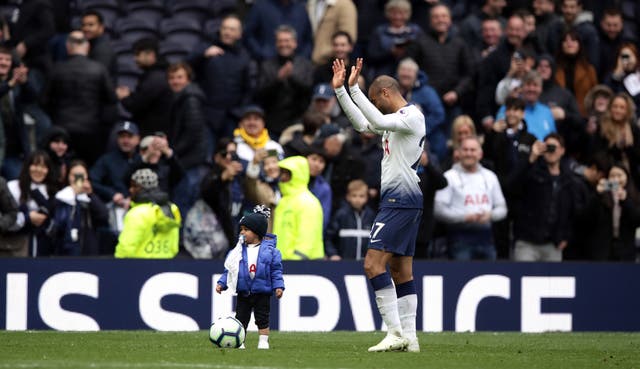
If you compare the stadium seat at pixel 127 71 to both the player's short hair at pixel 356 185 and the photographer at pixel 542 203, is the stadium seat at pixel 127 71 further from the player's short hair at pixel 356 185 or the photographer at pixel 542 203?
the photographer at pixel 542 203

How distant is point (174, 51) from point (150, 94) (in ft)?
8.04

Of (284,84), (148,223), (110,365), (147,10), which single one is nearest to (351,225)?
(148,223)

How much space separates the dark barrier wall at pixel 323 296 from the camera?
1588 cm

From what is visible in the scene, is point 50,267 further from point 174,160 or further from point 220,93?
point 220,93

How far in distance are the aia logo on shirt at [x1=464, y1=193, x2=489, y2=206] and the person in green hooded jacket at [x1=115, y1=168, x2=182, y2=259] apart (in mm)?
3613

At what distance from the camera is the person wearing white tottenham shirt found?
55.9ft

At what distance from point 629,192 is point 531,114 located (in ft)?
5.74

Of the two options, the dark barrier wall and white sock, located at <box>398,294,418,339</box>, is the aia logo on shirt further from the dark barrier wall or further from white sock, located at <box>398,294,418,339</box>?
white sock, located at <box>398,294,418,339</box>

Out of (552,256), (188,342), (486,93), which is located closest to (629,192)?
(552,256)

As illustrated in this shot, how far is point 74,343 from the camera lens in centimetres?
1268

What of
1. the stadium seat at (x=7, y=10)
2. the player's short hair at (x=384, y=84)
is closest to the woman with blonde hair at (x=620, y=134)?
the player's short hair at (x=384, y=84)

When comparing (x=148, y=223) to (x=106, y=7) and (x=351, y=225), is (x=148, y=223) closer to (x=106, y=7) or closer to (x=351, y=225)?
(x=351, y=225)

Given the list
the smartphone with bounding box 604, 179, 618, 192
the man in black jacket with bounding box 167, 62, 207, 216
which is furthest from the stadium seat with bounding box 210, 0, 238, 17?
the smartphone with bounding box 604, 179, 618, 192

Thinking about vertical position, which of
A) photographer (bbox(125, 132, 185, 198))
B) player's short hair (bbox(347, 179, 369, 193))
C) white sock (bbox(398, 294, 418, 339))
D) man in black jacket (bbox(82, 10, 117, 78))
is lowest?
white sock (bbox(398, 294, 418, 339))
